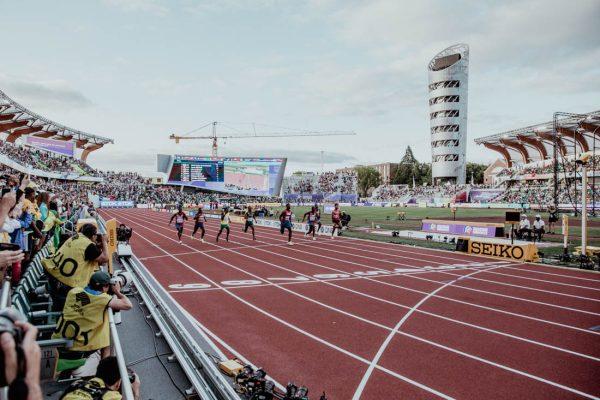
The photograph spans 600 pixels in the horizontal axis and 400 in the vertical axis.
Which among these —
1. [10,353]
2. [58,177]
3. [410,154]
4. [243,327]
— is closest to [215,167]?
[58,177]

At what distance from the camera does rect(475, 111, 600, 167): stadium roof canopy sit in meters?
56.1

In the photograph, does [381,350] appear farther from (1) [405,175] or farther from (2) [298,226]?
(1) [405,175]

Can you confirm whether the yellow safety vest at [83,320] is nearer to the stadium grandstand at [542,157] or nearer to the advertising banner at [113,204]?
the stadium grandstand at [542,157]

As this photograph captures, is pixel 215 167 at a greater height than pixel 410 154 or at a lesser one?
lesser

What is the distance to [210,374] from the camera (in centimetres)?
485

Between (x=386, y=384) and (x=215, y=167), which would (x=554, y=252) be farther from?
(x=215, y=167)

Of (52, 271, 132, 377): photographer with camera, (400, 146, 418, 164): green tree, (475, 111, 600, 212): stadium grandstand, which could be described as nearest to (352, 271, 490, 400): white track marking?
(52, 271, 132, 377): photographer with camera

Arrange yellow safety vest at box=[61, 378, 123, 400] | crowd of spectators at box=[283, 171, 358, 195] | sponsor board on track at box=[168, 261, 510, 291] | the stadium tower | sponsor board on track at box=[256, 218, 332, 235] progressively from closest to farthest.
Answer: yellow safety vest at box=[61, 378, 123, 400]
sponsor board on track at box=[168, 261, 510, 291]
sponsor board on track at box=[256, 218, 332, 235]
the stadium tower
crowd of spectators at box=[283, 171, 358, 195]

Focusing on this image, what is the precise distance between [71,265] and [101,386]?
7.46 ft

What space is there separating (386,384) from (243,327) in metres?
3.03

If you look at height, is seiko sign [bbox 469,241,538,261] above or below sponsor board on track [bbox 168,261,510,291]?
above

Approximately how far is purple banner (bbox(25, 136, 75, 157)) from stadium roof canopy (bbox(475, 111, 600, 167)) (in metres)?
71.2

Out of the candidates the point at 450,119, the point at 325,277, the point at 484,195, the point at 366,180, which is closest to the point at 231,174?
the point at 484,195

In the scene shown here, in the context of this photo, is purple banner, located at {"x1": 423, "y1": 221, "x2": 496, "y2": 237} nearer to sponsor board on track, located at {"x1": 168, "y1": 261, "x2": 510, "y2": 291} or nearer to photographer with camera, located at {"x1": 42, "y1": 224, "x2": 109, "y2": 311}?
sponsor board on track, located at {"x1": 168, "y1": 261, "x2": 510, "y2": 291}
